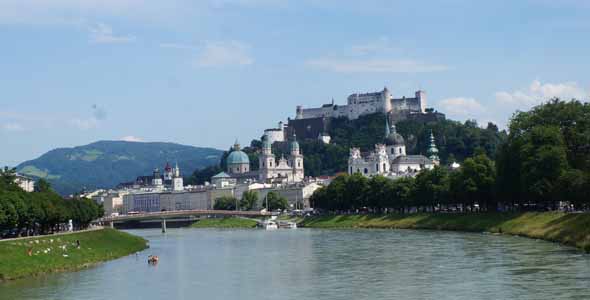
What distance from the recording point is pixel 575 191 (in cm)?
6944

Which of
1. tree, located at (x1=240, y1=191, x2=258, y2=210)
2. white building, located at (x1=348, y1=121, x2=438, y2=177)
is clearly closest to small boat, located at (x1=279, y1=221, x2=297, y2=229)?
white building, located at (x1=348, y1=121, x2=438, y2=177)

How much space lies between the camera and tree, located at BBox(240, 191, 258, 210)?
578 feet

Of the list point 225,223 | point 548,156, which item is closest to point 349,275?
point 548,156

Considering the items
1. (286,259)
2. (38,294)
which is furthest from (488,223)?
(38,294)

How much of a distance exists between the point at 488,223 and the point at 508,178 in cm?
348

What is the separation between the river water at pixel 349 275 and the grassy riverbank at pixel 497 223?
1.32m

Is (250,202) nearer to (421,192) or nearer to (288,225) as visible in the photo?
(288,225)

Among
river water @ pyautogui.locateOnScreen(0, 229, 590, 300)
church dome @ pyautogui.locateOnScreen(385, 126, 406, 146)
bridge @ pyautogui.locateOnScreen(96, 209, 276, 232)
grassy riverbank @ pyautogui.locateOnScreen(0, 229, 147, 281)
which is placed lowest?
river water @ pyautogui.locateOnScreen(0, 229, 590, 300)

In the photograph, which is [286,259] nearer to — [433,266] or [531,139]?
[433,266]

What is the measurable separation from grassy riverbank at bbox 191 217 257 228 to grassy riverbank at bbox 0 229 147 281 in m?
58.1

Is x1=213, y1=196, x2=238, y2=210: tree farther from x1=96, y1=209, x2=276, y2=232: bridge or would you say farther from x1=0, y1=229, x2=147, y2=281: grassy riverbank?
x1=0, y1=229, x2=147, y2=281: grassy riverbank

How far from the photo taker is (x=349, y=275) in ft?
164

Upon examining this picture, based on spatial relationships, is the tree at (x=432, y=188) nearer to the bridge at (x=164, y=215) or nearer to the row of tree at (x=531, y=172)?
the row of tree at (x=531, y=172)

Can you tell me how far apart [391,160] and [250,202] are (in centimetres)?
2448
